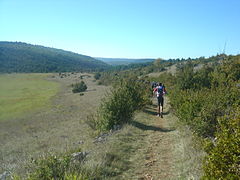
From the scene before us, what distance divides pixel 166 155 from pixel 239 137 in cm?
410

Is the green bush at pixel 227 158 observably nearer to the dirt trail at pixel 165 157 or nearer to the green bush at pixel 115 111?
the dirt trail at pixel 165 157

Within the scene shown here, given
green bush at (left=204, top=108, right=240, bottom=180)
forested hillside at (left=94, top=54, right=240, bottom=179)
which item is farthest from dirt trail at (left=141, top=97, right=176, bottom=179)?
green bush at (left=204, top=108, right=240, bottom=180)

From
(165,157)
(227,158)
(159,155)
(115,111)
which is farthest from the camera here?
(115,111)

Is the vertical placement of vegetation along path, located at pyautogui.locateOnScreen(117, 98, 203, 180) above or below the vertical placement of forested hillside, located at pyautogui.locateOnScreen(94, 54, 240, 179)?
below

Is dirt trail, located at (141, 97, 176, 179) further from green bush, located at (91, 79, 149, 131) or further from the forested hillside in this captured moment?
green bush, located at (91, 79, 149, 131)

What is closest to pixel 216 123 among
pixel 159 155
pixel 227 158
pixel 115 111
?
pixel 159 155

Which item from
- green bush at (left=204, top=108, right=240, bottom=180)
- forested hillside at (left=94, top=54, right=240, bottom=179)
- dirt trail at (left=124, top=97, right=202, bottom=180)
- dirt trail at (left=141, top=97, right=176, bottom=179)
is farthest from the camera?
dirt trail at (left=141, top=97, right=176, bottom=179)

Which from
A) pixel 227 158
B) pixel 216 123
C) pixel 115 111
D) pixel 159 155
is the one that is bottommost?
pixel 159 155

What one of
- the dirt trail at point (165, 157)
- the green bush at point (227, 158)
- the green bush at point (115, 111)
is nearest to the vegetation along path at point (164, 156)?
the dirt trail at point (165, 157)

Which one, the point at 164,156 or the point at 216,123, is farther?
the point at 216,123

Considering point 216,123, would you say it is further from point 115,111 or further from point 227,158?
point 115,111

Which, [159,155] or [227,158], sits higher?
[227,158]

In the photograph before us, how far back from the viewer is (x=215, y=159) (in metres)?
3.71

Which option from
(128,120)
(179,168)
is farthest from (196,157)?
(128,120)
